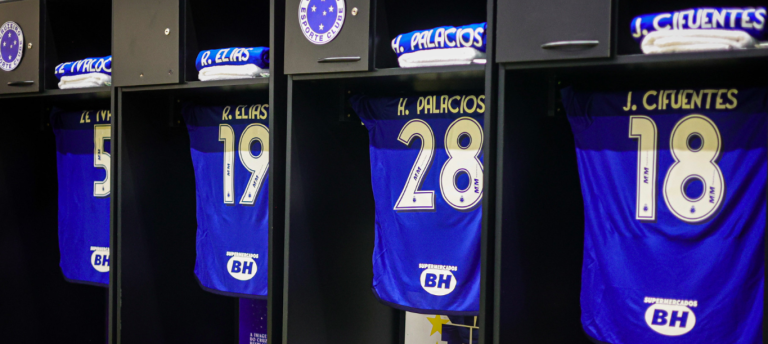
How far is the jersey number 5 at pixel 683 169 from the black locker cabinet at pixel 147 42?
5.49 ft

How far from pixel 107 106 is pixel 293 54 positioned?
1397 mm

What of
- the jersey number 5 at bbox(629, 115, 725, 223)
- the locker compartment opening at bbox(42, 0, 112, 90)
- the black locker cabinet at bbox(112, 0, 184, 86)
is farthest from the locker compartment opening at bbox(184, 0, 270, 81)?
the jersey number 5 at bbox(629, 115, 725, 223)

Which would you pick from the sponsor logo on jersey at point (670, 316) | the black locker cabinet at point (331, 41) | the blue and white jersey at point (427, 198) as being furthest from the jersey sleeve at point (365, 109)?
the sponsor logo on jersey at point (670, 316)

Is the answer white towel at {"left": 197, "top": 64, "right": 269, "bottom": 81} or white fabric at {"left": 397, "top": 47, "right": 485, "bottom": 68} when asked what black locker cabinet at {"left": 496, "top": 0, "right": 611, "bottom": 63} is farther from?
white towel at {"left": 197, "top": 64, "right": 269, "bottom": 81}

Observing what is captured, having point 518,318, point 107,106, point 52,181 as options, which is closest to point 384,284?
point 518,318

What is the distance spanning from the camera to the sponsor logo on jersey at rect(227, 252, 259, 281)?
2.48 meters

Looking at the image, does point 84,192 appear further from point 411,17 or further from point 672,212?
point 672,212

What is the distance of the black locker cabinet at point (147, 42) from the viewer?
93.5 inches

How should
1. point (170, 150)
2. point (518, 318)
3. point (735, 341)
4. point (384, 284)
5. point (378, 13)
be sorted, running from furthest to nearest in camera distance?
point (170, 150) → point (384, 284) → point (378, 13) → point (518, 318) → point (735, 341)

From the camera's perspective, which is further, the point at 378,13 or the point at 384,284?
the point at 384,284

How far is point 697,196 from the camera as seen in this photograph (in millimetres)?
1787

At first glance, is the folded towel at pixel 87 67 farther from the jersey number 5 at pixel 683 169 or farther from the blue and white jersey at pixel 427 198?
the jersey number 5 at pixel 683 169

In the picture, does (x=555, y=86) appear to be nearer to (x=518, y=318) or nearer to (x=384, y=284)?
(x=518, y=318)

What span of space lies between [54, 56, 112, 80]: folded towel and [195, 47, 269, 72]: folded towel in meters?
0.58
